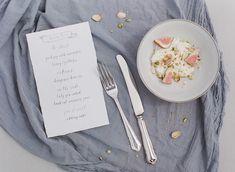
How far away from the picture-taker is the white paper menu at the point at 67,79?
85 cm

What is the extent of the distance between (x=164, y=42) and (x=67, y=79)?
0.75 ft

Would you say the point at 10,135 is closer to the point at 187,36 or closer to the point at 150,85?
the point at 150,85

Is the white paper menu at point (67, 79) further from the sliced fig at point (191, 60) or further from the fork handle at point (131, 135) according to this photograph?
the sliced fig at point (191, 60)

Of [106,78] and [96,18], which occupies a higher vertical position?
[96,18]

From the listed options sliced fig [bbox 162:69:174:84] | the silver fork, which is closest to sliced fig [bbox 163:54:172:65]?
sliced fig [bbox 162:69:174:84]

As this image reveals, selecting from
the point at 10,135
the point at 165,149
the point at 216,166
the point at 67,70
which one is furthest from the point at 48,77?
the point at 216,166

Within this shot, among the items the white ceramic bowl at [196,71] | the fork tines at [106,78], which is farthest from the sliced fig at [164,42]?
the fork tines at [106,78]

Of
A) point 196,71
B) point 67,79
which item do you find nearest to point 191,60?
point 196,71

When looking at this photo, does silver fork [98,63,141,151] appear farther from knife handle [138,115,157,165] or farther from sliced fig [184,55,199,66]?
sliced fig [184,55,199,66]

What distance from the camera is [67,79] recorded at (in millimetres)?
866

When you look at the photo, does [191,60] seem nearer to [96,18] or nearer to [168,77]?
[168,77]

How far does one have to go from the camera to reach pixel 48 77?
2.83 feet

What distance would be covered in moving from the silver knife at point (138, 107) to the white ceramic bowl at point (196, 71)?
0.03 meters

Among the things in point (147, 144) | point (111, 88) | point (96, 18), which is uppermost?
point (96, 18)
